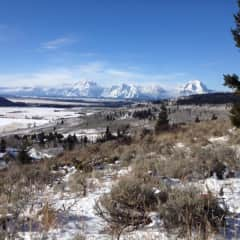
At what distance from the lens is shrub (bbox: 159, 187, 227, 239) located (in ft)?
16.3

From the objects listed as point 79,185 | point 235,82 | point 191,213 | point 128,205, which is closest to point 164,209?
point 191,213

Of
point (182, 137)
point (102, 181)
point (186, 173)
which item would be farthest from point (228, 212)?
point (182, 137)

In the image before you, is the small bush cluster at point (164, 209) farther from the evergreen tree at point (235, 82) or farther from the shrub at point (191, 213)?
the evergreen tree at point (235, 82)

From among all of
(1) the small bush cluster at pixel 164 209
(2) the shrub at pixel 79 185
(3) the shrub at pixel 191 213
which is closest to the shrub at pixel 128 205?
(1) the small bush cluster at pixel 164 209

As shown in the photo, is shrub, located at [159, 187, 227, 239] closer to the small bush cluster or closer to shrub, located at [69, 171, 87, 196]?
the small bush cluster

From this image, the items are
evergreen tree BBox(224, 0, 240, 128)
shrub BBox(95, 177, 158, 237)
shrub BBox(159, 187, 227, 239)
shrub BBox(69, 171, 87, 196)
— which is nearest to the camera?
shrub BBox(159, 187, 227, 239)

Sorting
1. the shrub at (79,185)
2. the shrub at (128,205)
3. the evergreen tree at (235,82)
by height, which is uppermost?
the evergreen tree at (235,82)

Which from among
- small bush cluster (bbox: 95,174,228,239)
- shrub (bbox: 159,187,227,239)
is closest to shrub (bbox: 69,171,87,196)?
small bush cluster (bbox: 95,174,228,239)

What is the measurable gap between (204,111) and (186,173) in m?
148

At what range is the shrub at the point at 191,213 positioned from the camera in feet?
16.3

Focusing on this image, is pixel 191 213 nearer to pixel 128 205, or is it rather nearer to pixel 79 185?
pixel 128 205

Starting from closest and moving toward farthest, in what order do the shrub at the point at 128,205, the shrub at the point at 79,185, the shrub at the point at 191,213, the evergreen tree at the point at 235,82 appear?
the shrub at the point at 191,213 → the shrub at the point at 128,205 → the shrub at the point at 79,185 → the evergreen tree at the point at 235,82

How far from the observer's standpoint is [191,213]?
5.14 metres

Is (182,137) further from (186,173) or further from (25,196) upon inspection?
(25,196)
